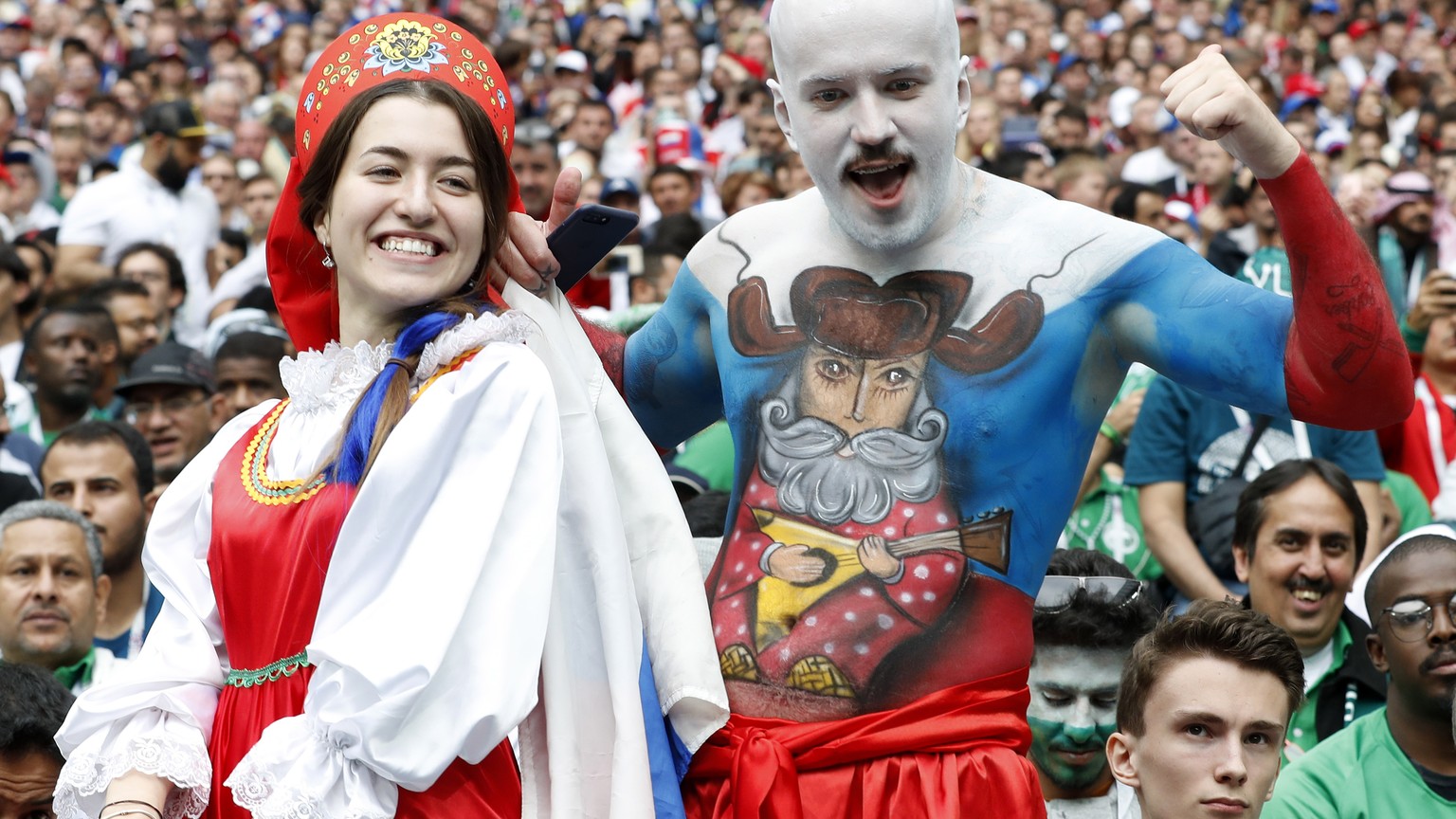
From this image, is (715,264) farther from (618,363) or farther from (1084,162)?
(1084,162)

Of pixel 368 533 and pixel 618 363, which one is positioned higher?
pixel 618 363

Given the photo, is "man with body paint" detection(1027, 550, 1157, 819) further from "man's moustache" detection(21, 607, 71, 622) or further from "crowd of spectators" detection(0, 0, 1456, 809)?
"man's moustache" detection(21, 607, 71, 622)

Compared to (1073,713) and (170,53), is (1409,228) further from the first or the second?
(170,53)

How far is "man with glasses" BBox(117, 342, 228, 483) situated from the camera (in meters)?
7.07

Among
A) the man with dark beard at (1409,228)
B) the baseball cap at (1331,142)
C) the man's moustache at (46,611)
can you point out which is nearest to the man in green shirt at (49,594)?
the man's moustache at (46,611)

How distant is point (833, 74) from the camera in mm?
3143

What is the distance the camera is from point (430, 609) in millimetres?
2742

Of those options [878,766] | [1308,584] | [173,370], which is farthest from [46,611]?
[1308,584]

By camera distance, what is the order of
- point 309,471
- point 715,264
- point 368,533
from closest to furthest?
1. point 368,533
2. point 309,471
3. point 715,264

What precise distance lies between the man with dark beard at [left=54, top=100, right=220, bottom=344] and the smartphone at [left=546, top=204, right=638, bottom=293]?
6.68 meters

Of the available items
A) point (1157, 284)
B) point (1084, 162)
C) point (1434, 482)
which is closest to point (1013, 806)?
point (1157, 284)

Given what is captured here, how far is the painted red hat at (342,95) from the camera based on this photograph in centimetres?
308

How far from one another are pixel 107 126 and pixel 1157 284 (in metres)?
11.7

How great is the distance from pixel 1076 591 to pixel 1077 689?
245mm
